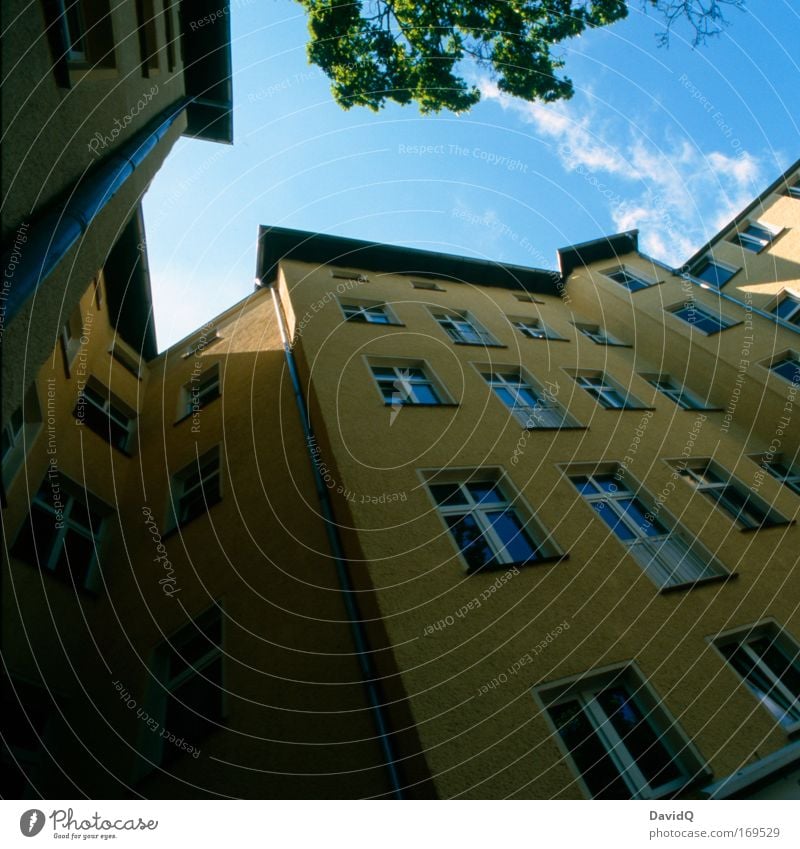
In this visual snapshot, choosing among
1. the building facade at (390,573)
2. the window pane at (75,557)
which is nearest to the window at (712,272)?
the building facade at (390,573)

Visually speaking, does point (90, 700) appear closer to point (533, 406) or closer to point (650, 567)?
point (650, 567)

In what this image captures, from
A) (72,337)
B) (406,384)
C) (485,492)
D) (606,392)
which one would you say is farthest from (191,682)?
(606,392)

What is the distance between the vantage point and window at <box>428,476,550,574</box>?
22.1 ft

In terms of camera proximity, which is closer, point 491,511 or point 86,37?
point 86,37

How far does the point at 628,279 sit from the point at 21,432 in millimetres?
18500

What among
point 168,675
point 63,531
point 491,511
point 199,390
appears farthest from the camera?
point 199,390

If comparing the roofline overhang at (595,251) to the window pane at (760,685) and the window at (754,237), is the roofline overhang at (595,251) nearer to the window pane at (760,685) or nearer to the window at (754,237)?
the window at (754,237)

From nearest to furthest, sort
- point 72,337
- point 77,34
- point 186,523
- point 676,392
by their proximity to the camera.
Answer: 1. point 77,34
2. point 186,523
3. point 72,337
4. point 676,392

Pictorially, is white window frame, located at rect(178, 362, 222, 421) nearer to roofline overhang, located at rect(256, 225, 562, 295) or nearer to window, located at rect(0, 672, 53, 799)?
roofline overhang, located at rect(256, 225, 562, 295)

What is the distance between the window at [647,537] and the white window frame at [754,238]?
43.2 ft

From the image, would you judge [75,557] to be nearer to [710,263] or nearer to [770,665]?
[770,665]

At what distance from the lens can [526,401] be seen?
418 inches

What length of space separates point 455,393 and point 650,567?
14.6ft
